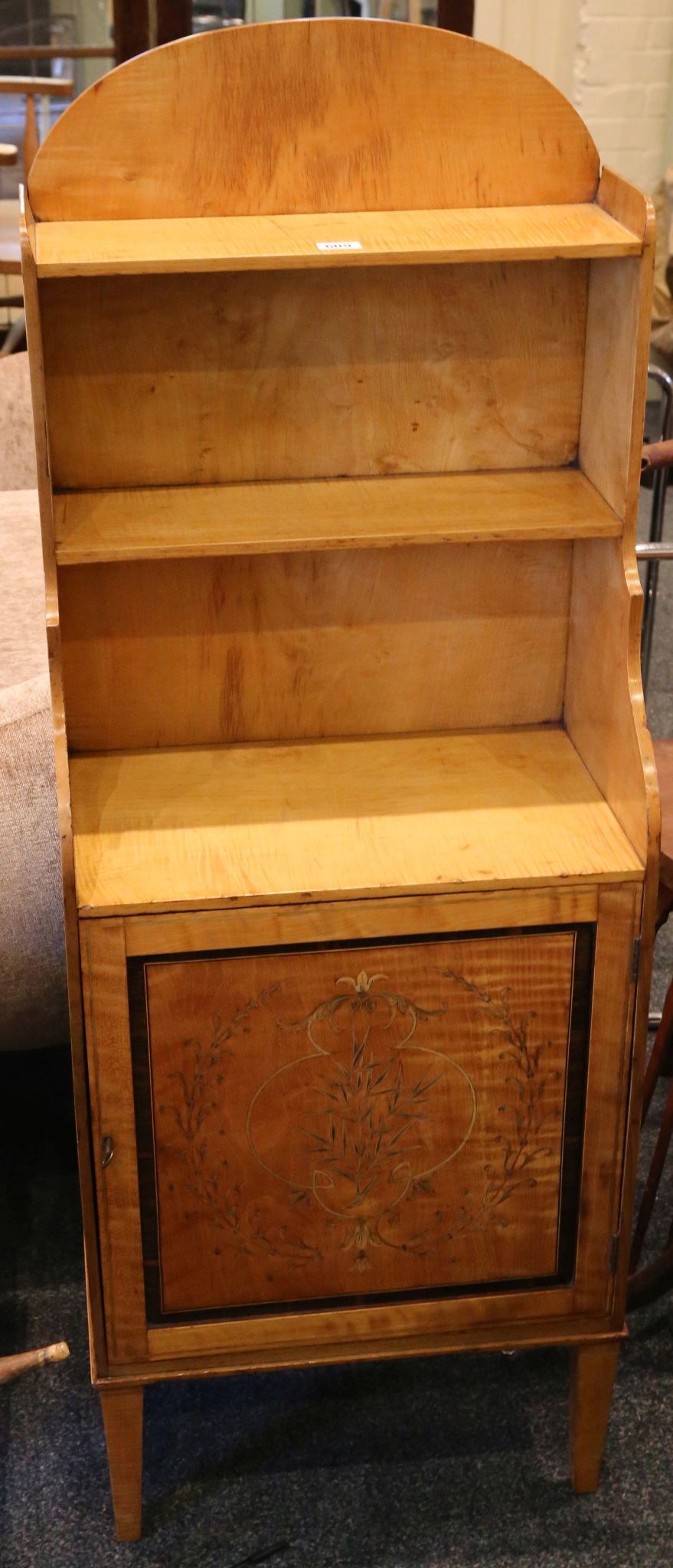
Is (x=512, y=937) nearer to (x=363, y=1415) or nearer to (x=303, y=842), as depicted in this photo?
(x=303, y=842)

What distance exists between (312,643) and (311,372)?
0.30m

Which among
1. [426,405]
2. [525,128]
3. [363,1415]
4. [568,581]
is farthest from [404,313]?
[363,1415]

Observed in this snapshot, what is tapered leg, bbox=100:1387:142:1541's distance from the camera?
165cm

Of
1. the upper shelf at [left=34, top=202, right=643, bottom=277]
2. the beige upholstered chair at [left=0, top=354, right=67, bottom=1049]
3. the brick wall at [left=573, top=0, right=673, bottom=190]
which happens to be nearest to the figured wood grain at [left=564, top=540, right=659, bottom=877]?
the upper shelf at [left=34, top=202, right=643, bottom=277]

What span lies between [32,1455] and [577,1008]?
0.84 m

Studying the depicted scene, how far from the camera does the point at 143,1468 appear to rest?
1.77 metres

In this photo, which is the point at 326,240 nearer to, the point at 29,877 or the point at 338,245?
the point at 338,245

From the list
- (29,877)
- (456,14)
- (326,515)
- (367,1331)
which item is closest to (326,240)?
(326,515)

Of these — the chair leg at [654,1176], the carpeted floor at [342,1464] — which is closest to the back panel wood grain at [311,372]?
the chair leg at [654,1176]

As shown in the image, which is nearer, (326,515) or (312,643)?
(326,515)

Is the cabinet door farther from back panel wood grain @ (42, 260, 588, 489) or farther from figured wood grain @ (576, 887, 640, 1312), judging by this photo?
back panel wood grain @ (42, 260, 588, 489)

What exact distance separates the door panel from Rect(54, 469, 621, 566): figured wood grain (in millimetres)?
404

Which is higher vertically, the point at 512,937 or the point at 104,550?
the point at 104,550

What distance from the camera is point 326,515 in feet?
5.17
